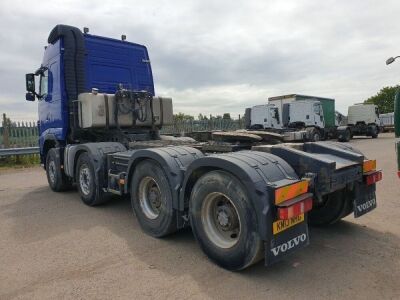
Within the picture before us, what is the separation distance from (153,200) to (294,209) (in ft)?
7.21

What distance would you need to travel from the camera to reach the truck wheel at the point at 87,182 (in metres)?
6.42

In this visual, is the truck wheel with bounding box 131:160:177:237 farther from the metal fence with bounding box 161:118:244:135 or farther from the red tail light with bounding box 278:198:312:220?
the metal fence with bounding box 161:118:244:135

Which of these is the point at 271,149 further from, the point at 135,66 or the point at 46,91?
the point at 46,91

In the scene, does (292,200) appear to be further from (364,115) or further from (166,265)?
(364,115)

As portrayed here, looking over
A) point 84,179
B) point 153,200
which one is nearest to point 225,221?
point 153,200

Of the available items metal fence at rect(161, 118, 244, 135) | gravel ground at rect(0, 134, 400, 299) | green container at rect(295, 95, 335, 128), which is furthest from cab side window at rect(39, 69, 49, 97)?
green container at rect(295, 95, 335, 128)

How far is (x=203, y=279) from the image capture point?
11.8 feet

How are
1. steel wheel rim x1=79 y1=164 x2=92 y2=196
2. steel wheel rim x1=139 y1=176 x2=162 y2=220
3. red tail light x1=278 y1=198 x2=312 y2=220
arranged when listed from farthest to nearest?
1. steel wheel rim x1=79 y1=164 x2=92 y2=196
2. steel wheel rim x1=139 y1=176 x2=162 y2=220
3. red tail light x1=278 y1=198 x2=312 y2=220

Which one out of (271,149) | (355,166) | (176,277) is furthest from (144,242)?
(355,166)

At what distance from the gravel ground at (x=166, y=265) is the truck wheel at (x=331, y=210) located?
6.0 inches

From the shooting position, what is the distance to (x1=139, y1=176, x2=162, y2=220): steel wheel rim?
16.3 feet

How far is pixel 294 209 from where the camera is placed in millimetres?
3422

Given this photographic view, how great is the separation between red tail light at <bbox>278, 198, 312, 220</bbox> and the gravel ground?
66 centimetres

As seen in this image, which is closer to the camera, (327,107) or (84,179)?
(84,179)
